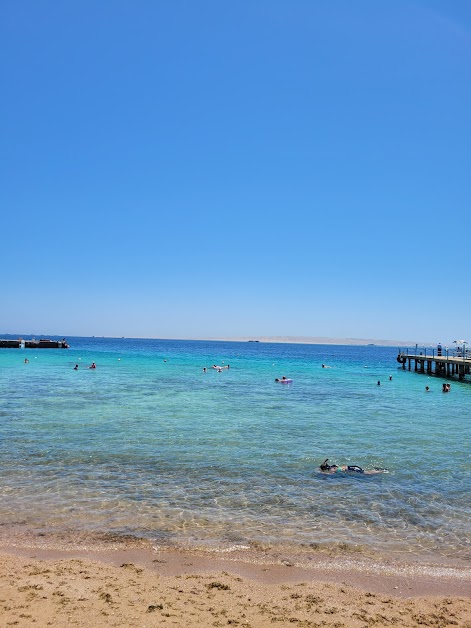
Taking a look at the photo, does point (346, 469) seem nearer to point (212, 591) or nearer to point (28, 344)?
point (212, 591)

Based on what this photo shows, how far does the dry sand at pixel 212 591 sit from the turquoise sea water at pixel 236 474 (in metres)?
1.04

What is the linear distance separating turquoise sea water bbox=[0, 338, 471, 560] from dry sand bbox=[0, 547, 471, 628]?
1.04 meters

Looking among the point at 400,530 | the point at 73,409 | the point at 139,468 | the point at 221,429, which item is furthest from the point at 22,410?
the point at 400,530

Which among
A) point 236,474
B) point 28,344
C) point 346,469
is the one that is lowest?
point 28,344

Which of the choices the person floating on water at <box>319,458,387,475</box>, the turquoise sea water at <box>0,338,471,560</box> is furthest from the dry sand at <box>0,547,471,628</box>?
the person floating on water at <box>319,458,387,475</box>

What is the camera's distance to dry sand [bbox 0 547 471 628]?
6.36 m

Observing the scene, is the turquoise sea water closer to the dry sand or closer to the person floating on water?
the person floating on water

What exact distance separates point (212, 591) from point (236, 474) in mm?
6791

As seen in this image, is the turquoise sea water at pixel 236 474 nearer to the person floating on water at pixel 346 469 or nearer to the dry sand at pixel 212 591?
the person floating on water at pixel 346 469

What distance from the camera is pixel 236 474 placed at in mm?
13953

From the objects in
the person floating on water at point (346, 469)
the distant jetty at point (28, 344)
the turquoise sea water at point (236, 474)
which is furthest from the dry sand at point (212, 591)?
the distant jetty at point (28, 344)

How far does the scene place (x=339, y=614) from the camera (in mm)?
6578

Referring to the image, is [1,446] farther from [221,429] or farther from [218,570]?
[218,570]

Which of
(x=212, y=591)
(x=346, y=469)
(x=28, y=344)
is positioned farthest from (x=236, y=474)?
(x=28, y=344)
